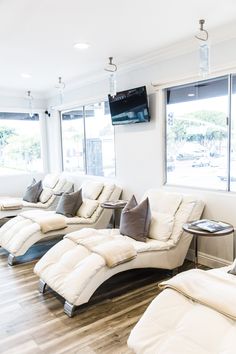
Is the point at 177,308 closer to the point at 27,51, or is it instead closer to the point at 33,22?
the point at 33,22

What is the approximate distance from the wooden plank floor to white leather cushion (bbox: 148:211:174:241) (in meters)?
0.51

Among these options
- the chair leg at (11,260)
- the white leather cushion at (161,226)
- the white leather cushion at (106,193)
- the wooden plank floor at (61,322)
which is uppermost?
the white leather cushion at (106,193)

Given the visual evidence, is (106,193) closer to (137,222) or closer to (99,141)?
(99,141)

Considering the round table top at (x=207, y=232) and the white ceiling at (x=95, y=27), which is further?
the round table top at (x=207, y=232)

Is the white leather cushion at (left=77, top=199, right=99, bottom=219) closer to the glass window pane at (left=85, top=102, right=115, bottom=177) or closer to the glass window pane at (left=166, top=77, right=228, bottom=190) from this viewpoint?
the glass window pane at (left=85, top=102, right=115, bottom=177)

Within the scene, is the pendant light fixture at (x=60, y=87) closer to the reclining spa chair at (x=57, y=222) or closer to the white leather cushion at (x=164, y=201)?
the reclining spa chair at (x=57, y=222)

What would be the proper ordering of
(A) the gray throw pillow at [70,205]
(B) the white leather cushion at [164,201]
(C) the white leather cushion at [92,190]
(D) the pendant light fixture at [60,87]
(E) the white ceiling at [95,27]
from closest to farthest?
(E) the white ceiling at [95,27], (B) the white leather cushion at [164,201], (A) the gray throw pillow at [70,205], (C) the white leather cushion at [92,190], (D) the pendant light fixture at [60,87]

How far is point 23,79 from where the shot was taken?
520cm

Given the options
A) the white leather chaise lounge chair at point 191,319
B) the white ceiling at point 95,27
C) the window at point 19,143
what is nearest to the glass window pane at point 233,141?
the white ceiling at point 95,27

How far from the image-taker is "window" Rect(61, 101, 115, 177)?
5.24 metres

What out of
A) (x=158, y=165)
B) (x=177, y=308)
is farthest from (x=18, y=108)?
(x=177, y=308)

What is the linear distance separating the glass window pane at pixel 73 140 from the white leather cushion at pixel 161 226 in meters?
2.64

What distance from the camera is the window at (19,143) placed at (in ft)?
21.0

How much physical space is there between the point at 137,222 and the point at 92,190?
1585 mm
